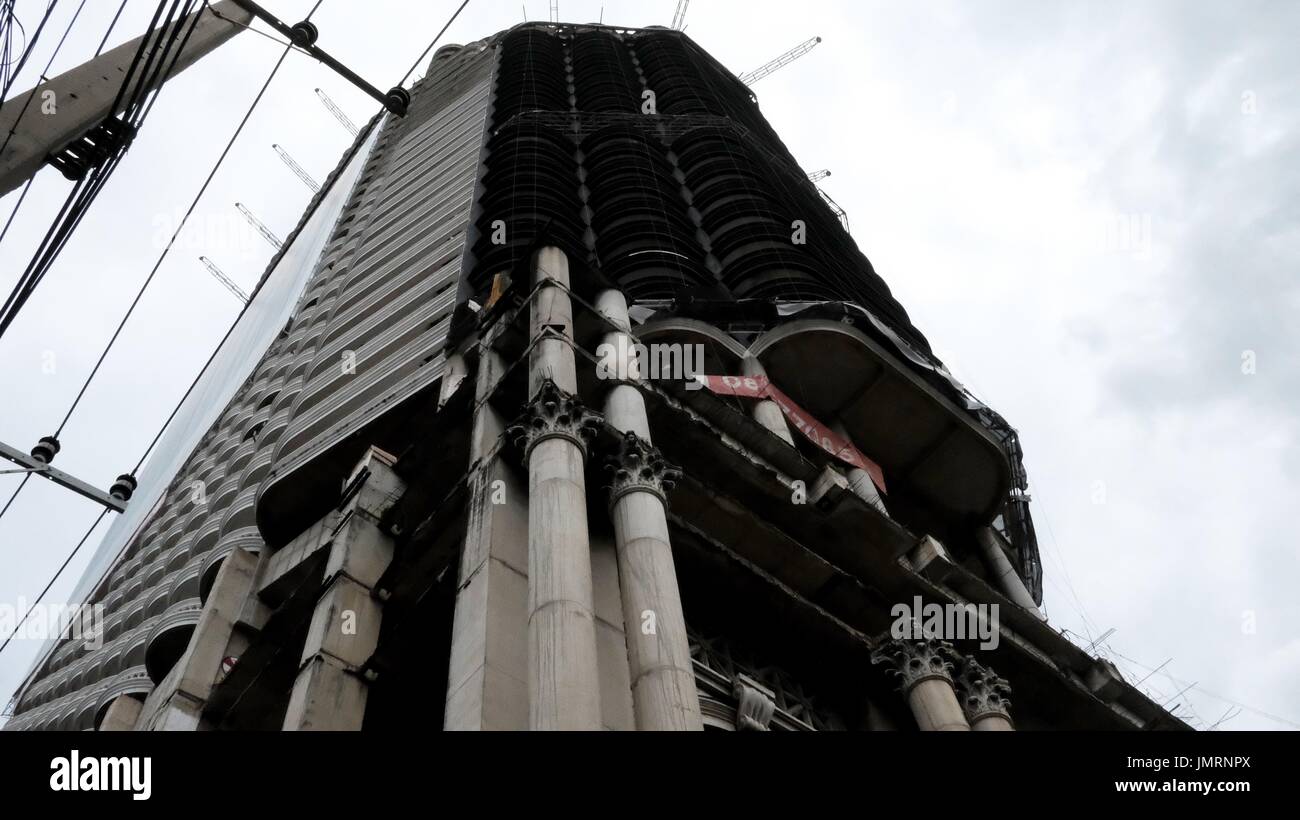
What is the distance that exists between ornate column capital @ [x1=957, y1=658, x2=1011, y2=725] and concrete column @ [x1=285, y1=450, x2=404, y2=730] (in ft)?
33.6

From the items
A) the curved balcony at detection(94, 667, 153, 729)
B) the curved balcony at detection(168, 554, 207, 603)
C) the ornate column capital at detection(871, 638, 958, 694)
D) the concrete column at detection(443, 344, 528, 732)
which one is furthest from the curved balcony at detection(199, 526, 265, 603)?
the ornate column capital at detection(871, 638, 958, 694)

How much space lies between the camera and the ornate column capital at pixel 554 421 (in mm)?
18984

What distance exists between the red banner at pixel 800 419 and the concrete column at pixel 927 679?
9.76 metres

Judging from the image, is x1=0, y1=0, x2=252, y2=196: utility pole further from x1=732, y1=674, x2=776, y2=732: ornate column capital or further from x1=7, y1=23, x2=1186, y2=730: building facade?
x1=732, y1=674, x2=776, y2=732: ornate column capital

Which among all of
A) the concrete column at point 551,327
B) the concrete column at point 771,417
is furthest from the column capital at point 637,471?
the concrete column at point 771,417

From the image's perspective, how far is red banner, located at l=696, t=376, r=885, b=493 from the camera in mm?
31234

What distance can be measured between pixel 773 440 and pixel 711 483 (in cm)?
296

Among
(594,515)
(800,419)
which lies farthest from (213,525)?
(594,515)

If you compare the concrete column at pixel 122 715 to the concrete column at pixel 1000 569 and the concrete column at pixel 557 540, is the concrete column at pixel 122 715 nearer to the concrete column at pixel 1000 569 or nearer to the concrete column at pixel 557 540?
the concrete column at pixel 557 540

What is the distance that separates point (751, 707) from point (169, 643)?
18.4m
